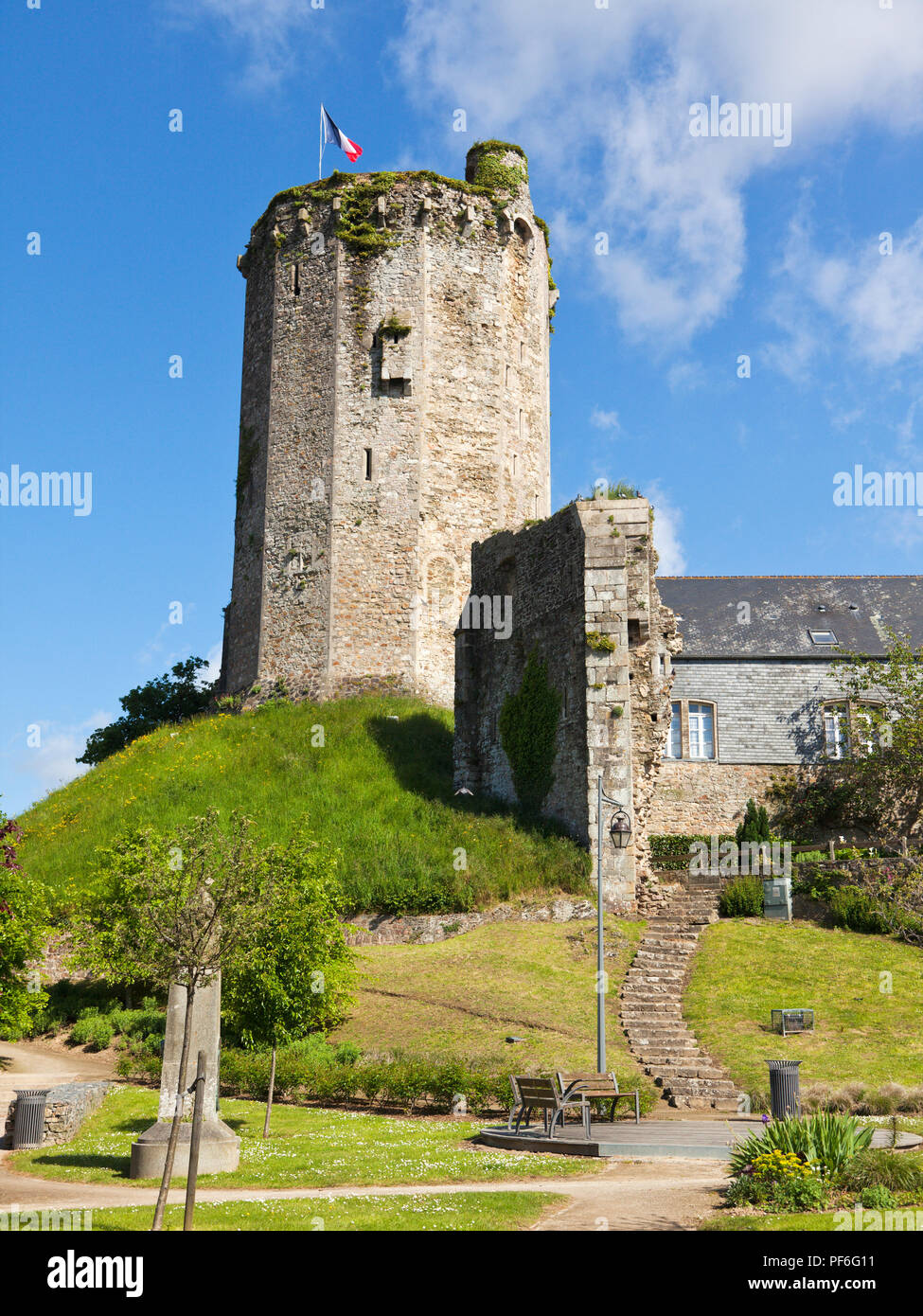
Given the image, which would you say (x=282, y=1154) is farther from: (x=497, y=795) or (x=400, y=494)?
(x=400, y=494)

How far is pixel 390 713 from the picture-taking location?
36.4 meters

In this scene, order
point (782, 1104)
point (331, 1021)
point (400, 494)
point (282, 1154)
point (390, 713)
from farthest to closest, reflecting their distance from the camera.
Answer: point (400, 494) → point (390, 713) → point (331, 1021) → point (782, 1104) → point (282, 1154)

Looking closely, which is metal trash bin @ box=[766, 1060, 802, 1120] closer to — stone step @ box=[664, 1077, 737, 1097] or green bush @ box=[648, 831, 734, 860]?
stone step @ box=[664, 1077, 737, 1097]

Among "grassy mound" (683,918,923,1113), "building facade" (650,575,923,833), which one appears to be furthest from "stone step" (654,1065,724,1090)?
"building facade" (650,575,923,833)

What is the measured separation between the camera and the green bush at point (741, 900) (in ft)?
82.1

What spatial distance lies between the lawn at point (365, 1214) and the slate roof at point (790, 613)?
3183 centimetres

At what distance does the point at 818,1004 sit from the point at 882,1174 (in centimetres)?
1031

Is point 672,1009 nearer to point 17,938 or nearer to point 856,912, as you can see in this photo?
point 856,912

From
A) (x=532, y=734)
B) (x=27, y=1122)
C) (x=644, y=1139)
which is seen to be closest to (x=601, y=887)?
(x=644, y=1139)

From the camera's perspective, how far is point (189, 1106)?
500 inches

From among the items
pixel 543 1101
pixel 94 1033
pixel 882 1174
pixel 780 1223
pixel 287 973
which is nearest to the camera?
pixel 780 1223

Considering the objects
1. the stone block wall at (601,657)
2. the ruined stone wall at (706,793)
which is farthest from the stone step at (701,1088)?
the ruined stone wall at (706,793)
